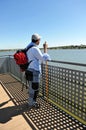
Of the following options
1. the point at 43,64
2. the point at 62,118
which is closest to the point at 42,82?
the point at 43,64

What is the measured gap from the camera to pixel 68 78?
369cm

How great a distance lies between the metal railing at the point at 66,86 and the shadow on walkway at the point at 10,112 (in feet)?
2.35

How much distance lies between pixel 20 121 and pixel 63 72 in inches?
48.2

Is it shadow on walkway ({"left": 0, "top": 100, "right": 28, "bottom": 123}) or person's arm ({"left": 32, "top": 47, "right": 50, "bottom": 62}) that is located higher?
person's arm ({"left": 32, "top": 47, "right": 50, "bottom": 62})

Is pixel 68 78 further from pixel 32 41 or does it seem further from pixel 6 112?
pixel 6 112

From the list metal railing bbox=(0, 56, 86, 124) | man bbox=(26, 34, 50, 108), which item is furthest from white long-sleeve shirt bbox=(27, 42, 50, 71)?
metal railing bbox=(0, 56, 86, 124)

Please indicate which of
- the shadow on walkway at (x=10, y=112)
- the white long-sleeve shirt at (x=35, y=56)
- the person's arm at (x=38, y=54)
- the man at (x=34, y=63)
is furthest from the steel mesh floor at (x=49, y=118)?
the person's arm at (x=38, y=54)

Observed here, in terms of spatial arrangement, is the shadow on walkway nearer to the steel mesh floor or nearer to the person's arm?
the steel mesh floor

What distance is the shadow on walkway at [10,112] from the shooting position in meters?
3.65

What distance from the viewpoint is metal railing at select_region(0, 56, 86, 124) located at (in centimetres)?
338

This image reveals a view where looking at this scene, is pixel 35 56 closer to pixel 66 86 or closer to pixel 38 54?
pixel 38 54

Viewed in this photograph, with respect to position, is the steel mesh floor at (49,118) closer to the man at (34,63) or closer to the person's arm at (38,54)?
the man at (34,63)

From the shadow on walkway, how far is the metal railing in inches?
28.2

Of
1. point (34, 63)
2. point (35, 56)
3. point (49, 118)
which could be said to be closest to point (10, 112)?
point (49, 118)
